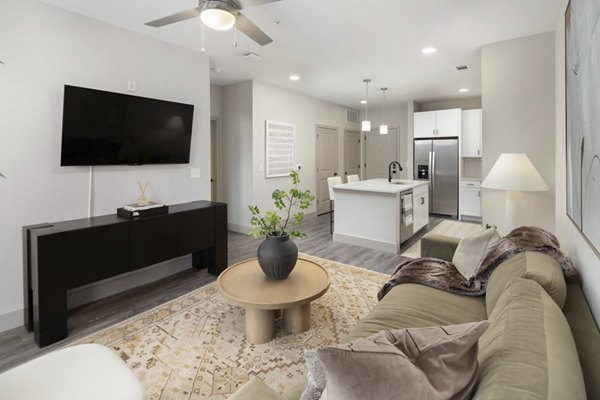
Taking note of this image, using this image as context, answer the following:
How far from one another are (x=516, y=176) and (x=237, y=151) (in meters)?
4.20

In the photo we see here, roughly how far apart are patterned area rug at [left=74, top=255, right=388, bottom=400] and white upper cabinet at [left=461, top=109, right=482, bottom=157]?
498cm

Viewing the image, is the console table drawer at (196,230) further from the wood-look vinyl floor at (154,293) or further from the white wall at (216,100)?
the white wall at (216,100)

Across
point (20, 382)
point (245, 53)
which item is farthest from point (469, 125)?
point (20, 382)

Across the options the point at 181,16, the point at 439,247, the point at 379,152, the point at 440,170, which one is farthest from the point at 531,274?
the point at 379,152

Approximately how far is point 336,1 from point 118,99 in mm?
2268

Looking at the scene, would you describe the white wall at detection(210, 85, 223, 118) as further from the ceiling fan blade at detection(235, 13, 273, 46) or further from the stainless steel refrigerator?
the stainless steel refrigerator

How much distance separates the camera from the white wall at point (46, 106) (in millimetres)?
2555

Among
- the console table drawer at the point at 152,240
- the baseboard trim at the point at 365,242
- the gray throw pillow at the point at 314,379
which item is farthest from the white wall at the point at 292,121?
the gray throw pillow at the point at 314,379

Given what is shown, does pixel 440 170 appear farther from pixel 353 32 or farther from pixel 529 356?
pixel 529 356

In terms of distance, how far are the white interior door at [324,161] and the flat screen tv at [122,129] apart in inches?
151

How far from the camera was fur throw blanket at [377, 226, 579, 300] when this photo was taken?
1.80 metres

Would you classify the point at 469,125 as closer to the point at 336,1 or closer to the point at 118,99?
the point at 336,1

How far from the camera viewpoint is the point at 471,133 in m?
6.70

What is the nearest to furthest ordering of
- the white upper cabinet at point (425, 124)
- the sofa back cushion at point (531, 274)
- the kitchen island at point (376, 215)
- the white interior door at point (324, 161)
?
the sofa back cushion at point (531, 274) < the kitchen island at point (376, 215) < the white upper cabinet at point (425, 124) < the white interior door at point (324, 161)
